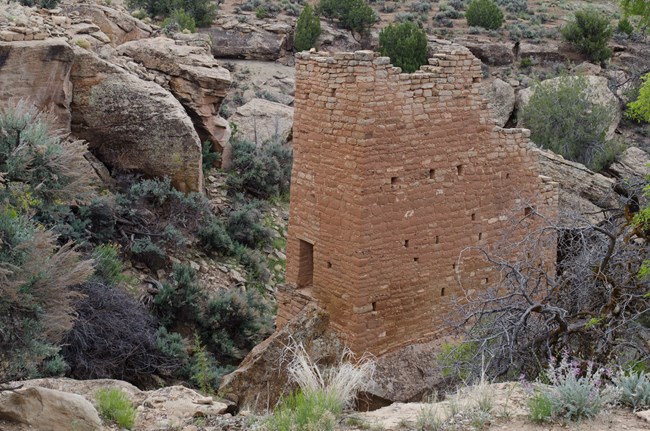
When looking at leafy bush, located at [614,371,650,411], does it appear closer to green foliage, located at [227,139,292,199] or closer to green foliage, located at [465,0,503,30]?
green foliage, located at [227,139,292,199]

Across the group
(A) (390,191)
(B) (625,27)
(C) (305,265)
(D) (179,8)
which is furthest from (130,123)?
(B) (625,27)

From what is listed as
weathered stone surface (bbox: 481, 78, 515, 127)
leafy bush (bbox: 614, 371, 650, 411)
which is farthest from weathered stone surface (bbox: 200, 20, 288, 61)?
leafy bush (bbox: 614, 371, 650, 411)

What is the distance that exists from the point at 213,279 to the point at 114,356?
3.64 metres

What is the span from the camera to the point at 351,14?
3650 centimetres

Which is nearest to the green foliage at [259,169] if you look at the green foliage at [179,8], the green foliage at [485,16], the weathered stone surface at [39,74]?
the weathered stone surface at [39,74]

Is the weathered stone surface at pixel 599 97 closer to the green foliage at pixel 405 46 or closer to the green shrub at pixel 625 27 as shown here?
the green foliage at pixel 405 46

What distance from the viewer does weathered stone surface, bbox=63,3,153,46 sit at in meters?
20.8

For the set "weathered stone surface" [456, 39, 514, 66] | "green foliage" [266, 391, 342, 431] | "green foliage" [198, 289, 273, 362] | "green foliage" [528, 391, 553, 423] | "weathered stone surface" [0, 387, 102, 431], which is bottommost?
"green foliage" [198, 289, 273, 362]

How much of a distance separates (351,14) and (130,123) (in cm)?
2180

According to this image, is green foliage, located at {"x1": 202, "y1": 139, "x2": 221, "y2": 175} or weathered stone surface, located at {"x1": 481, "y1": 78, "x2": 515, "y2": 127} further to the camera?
weathered stone surface, located at {"x1": 481, "y1": 78, "x2": 515, "y2": 127}

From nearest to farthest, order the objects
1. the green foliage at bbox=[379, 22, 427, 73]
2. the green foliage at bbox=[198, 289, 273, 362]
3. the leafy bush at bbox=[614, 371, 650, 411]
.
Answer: the leafy bush at bbox=[614, 371, 650, 411]
the green foliage at bbox=[198, 289, 273, 362]
the green foliage at bbox=[379, 22, 427, 73]

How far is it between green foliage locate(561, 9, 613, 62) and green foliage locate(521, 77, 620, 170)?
8.03 metres

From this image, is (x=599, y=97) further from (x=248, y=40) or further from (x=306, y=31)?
(x=248, y=40)

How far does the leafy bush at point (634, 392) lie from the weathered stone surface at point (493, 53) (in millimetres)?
29870
